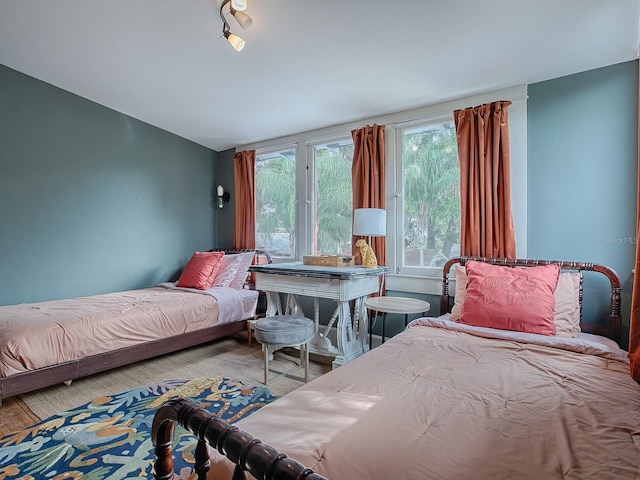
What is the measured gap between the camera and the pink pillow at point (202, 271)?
3750 mm

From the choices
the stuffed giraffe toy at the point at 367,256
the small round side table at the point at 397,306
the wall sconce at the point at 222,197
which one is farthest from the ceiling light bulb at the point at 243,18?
the wall sconce at the point at 222,197

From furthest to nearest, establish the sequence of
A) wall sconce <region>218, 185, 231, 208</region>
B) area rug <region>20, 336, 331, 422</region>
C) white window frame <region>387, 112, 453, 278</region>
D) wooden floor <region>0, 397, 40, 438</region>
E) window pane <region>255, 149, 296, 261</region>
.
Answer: wall sconce <region>218, 185, 231, 208</region>, window pane <region>255, 149, 296, 261</region>, white window frame <region>387, 112, 453, 278</region>, area rug <region>20, 336, 331, 422</region>, wooden floor <region>0, 397, 40, 438</region>

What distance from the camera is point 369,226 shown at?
2926 millimetres

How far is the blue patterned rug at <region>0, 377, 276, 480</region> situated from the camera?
1.68 m

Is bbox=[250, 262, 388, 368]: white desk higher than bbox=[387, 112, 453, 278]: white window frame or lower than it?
lower

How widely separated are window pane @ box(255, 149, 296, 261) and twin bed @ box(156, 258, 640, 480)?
2329 millimetres

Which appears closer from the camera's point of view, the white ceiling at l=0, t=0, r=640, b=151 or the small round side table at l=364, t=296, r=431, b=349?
the white ceiling at l=0, t=0, r=640, b=151

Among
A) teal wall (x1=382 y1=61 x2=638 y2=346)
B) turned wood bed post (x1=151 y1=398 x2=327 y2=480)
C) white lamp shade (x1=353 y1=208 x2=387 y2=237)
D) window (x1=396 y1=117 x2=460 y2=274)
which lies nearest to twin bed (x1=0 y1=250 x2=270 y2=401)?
Answer: white lamp shade (x1=353 y1=208 x2=387 y2=237)

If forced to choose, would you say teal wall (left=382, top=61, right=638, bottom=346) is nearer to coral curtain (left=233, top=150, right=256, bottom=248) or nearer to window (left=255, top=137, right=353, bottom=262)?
window (left=255, top=137, right=353, bottom=262)

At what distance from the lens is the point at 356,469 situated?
33.5 inches

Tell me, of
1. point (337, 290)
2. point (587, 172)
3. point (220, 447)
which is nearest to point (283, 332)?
point (337, 290)

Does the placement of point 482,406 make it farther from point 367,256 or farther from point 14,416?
point 14,416

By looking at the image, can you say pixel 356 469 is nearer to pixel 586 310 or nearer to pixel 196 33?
pixel 586 310

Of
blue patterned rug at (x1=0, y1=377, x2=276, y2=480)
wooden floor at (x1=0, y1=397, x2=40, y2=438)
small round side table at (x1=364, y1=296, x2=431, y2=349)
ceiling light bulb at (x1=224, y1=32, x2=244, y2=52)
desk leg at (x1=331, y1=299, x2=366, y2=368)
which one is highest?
ceiling light bulb at (x1=224, y1=32, x2=244, y2=52)
